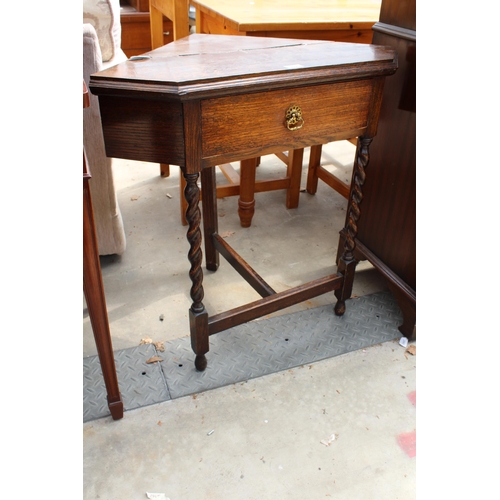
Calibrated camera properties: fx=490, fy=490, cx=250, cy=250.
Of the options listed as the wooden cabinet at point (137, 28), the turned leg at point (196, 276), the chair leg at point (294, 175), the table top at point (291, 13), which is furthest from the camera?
the wooden cabinet at point (137, 28)

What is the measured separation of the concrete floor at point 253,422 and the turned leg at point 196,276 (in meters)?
0.17

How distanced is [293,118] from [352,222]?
55cm

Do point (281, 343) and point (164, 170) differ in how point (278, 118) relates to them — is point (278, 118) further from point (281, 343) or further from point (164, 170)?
point (164, 170)

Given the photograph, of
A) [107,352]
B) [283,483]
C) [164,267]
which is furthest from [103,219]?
[283,483]

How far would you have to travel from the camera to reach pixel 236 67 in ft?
4.47

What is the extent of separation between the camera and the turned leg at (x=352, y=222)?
1707 mm

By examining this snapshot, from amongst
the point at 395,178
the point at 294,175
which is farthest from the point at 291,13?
the point at 395,178

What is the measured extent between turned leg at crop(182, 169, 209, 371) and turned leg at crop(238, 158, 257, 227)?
3.14 feet

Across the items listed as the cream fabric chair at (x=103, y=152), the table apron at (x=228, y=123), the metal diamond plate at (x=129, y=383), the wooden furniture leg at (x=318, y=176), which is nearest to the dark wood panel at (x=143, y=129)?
the table apron at (x=228, y=123)

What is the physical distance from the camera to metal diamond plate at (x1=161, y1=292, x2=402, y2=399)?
1.80m

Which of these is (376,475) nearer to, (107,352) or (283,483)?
(283,483)

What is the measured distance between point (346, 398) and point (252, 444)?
15.2 inches

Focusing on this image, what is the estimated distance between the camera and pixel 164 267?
7.66 ft

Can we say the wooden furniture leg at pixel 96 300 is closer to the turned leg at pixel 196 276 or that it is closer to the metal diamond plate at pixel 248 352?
the metal diamond plate at pixel 248 352
